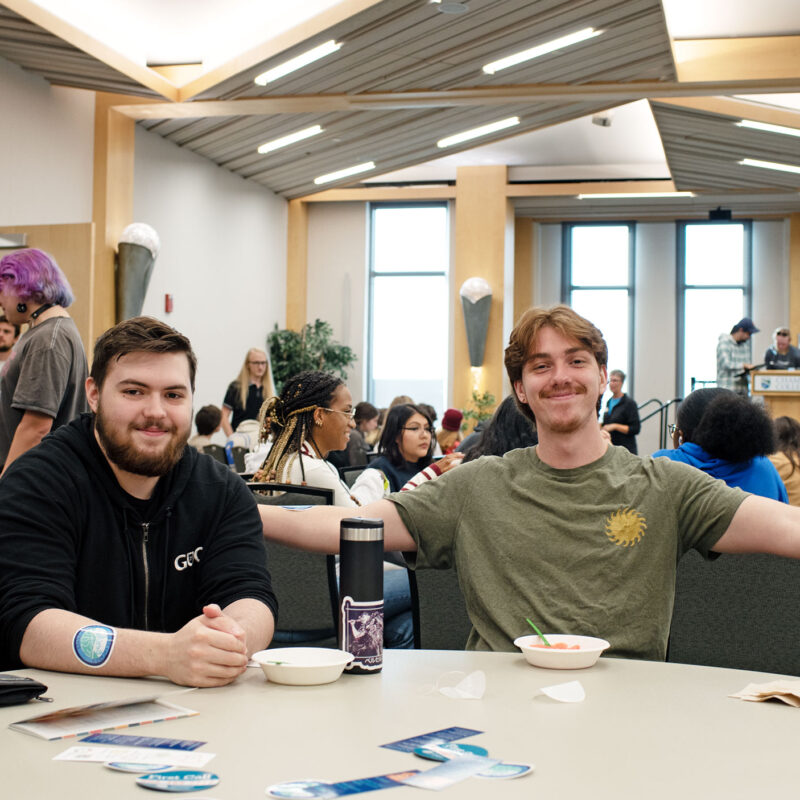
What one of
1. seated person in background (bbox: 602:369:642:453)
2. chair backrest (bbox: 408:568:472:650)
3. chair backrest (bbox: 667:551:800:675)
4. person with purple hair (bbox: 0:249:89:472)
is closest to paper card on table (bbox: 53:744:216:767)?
chair backrest (bbox: 408:568:472:650)

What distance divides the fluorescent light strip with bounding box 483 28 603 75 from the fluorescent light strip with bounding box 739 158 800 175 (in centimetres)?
414

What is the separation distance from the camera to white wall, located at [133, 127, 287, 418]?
32.7 ft

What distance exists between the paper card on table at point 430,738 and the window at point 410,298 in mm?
12705

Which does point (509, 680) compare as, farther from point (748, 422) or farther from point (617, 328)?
point (617, 328)

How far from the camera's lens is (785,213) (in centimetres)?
1417

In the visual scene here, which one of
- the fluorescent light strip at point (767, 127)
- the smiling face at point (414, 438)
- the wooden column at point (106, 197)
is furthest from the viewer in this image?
the fluorescent light strip at point (767, 127)

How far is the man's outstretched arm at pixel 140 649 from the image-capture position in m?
1.38

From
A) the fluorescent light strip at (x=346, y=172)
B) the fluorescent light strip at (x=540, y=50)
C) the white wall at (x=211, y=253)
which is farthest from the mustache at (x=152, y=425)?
the fluorescent light strip at (x=346, y=172)

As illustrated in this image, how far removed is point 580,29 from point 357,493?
4932 mm

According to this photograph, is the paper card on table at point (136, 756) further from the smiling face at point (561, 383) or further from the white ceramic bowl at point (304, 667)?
the smiling face at point (561, 383)

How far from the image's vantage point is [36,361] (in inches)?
125

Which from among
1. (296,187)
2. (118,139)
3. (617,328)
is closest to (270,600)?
(118,139)

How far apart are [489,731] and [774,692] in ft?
1.40

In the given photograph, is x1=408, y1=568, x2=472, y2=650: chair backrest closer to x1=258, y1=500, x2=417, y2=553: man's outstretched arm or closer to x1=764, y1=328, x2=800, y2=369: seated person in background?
x1=258, y1=500, x2=417, y2=553: man's outstretched arm
